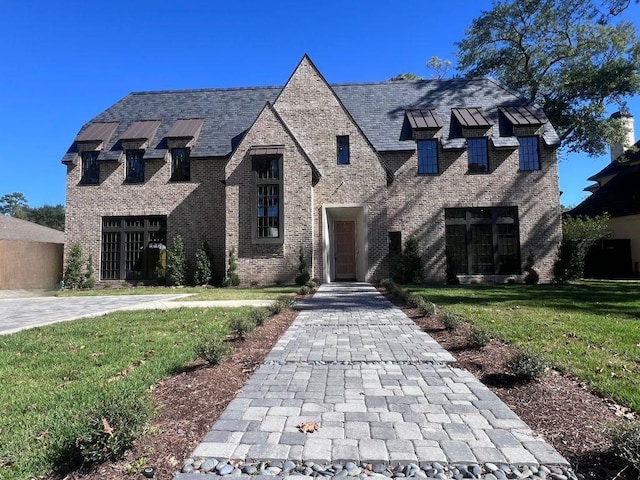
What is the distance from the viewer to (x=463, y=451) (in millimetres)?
2570

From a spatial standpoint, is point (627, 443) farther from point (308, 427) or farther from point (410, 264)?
point (410, 264)

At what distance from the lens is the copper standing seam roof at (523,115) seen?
1688cm

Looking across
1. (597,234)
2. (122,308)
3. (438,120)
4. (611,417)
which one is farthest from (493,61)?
(611,417)

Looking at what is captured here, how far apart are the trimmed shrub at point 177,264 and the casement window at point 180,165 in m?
2.67

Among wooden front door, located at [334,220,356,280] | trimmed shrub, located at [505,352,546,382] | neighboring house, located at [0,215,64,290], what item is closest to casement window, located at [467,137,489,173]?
wooden front door, located at [334,220,356,280]

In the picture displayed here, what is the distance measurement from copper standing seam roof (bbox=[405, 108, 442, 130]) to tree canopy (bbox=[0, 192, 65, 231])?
6393 centimetres

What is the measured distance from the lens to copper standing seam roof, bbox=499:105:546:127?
16.9 metres

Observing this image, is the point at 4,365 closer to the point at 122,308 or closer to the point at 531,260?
the point at 122,308

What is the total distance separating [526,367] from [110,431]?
339cm

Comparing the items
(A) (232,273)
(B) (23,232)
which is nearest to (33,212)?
(B) (23,232)

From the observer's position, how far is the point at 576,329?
6.42m

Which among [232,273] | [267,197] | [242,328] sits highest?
[267,197]

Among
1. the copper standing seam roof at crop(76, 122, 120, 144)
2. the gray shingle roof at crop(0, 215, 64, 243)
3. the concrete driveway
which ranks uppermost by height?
the copper standing seam roof at crop(76, 122, 120, 144)

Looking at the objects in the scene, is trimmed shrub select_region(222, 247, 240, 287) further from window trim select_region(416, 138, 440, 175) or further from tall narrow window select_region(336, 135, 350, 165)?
window trim select_region(416, 138, 440, 175)
